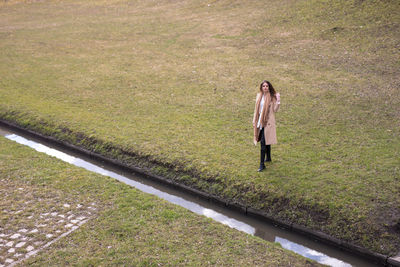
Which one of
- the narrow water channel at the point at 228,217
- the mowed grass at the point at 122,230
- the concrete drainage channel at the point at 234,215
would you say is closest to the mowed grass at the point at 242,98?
the concrete drainage channel at the point at 234,215

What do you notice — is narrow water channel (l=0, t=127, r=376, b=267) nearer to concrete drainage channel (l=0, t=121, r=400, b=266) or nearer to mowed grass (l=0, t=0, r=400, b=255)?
concrete drainage channel (l=0, t=121, r=400, b=266)

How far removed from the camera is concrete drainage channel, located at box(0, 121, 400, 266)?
25.4 ft

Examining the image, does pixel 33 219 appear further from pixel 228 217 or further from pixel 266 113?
pixel 266 113

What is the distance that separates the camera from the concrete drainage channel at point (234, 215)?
7737mm

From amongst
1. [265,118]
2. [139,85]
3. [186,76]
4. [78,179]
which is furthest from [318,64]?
[78,179]

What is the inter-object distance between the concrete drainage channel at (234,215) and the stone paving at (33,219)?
6.55 ft

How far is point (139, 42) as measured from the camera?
987 inches

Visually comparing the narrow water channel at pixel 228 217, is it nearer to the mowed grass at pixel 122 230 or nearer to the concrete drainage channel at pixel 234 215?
the concrete drainage channel at pixel 234 215

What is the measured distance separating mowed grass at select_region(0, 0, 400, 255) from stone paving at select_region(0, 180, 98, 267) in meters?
2.65

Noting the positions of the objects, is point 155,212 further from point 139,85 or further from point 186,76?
point 186,76

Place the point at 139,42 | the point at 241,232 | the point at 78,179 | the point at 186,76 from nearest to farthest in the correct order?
the point at 241,232, the point at 78,179, the point at 186,76, the point at 139,42

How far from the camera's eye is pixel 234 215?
9.15 m

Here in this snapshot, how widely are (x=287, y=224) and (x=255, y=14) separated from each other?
2257 centimetres

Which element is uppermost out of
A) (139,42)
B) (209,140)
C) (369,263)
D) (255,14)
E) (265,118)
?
(255,14)
